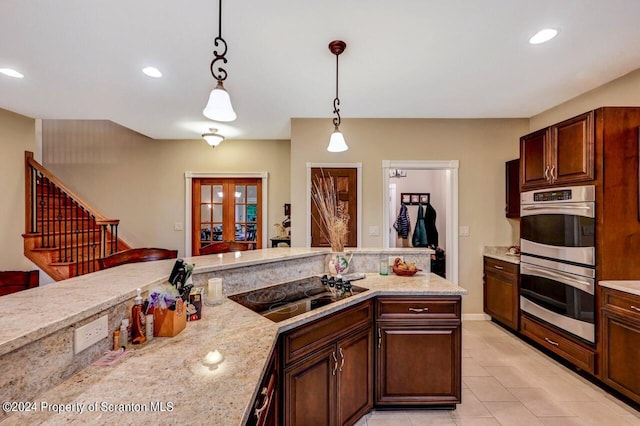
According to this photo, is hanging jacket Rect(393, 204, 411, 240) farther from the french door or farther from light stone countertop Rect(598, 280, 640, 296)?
light stone countertop Rect(598, 280, 640, 296)

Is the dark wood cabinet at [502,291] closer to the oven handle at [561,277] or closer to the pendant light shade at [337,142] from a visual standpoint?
the oven handle at [561,277]

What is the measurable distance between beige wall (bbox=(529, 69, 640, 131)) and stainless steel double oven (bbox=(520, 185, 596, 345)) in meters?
1.07

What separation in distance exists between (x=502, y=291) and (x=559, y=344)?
82cm

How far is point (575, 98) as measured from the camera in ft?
10.0

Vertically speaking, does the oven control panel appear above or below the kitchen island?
above

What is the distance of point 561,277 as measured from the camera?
2521 millimetres

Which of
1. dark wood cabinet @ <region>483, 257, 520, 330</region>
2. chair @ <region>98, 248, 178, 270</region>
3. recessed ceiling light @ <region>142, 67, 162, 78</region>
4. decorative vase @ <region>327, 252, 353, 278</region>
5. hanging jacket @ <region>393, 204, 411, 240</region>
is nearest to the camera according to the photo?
chair @ <region>98, 248, 178, 270</region>

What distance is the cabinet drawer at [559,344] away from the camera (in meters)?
2.29

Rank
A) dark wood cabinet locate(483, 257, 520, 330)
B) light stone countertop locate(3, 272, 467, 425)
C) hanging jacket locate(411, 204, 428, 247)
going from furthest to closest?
hanging jacket locate(411, 204, 428, 247) < dark wood cabinet locate(483, 257, 520, 330) < light stone countertop locate(3, 272, 467, 425)

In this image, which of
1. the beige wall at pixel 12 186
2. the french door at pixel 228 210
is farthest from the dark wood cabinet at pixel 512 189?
the beige wall at pixel 12 186

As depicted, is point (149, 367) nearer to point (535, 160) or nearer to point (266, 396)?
point (266, 396)

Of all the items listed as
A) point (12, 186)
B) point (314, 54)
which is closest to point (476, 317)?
point (314, 54)

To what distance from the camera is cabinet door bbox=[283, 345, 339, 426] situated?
1365mm

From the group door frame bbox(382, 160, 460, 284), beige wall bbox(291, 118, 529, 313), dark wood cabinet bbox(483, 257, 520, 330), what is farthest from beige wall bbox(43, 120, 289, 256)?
dark wood cabinet bbox(483, 257, 520, 330)
